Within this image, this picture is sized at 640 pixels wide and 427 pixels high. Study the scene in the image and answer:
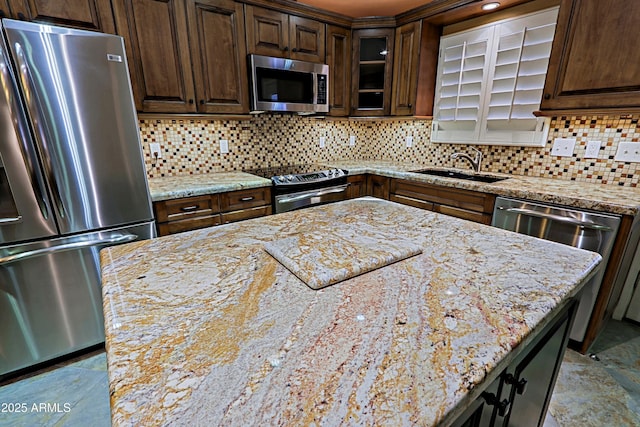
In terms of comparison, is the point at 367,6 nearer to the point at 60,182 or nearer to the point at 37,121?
the point at 37,121

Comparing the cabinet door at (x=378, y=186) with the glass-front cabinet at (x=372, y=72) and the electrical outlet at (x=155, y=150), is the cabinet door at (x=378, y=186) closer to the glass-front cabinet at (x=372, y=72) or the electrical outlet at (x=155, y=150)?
the glass-front cabinet at (x=372, y=72)

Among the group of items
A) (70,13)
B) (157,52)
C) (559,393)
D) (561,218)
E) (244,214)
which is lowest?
(559,393)

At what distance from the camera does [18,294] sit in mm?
1592

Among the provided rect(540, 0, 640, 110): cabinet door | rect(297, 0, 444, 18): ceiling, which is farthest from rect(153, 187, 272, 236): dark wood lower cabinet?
rect(540, 0, 640, 110): cabinet door

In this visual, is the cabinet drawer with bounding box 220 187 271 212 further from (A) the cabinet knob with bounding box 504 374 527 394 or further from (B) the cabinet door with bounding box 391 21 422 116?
(A) the cabinet knob with bounding box 504 374 527 394

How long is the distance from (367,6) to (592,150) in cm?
207

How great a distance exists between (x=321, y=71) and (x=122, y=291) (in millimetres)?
2459

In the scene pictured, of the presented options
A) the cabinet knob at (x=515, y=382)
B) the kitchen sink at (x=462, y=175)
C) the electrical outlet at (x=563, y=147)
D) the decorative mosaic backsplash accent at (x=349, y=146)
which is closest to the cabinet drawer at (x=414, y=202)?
the kitchen sink at (x=462, y=175)

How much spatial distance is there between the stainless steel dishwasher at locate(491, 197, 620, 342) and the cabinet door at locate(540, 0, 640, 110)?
0.67 m

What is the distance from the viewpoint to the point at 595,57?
1.78 metres

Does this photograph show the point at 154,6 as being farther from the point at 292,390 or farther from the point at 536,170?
the point at 536,170

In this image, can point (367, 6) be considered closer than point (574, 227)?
No

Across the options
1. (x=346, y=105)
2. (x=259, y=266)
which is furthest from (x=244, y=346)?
(x=346, y=105)

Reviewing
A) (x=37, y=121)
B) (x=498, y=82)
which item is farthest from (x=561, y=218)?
(x=37, y=121)
